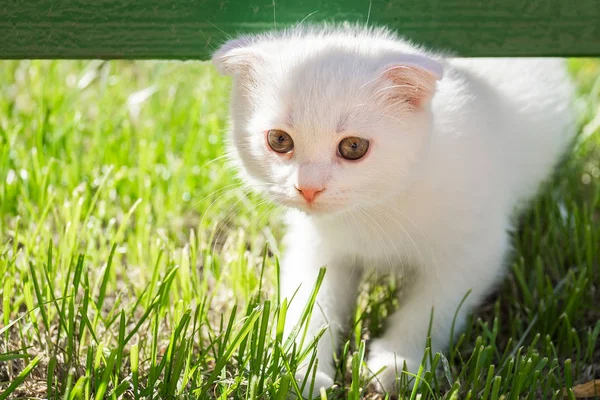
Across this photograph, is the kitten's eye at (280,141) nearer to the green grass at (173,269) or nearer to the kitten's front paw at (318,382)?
the green grass at (173,269)

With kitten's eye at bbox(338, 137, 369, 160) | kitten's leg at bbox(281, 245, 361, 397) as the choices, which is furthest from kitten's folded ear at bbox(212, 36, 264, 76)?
kitten's leg at bbox(281, 245, 361, 397)

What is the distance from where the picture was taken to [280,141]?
1.89 m

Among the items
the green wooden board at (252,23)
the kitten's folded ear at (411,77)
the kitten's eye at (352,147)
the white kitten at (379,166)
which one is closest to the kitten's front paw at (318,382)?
the white kitten at (379,166)

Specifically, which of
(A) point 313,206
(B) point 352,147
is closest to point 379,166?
(B) point 352,147

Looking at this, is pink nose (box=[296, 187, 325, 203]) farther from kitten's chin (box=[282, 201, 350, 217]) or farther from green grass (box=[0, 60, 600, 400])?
green grass (box=[0, 60, 600, 400])

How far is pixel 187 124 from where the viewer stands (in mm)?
3373

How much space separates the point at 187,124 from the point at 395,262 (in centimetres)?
148

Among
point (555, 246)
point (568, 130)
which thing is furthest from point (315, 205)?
point (568, 130)

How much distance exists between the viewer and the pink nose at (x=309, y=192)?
5.88 feet

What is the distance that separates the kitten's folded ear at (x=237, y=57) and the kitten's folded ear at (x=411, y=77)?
0.35 m

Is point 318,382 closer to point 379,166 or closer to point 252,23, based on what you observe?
point 379,166

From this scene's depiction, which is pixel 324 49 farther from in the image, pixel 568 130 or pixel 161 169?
pixel 568 130

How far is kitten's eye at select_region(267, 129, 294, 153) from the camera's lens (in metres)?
1.87

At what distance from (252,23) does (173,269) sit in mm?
753
